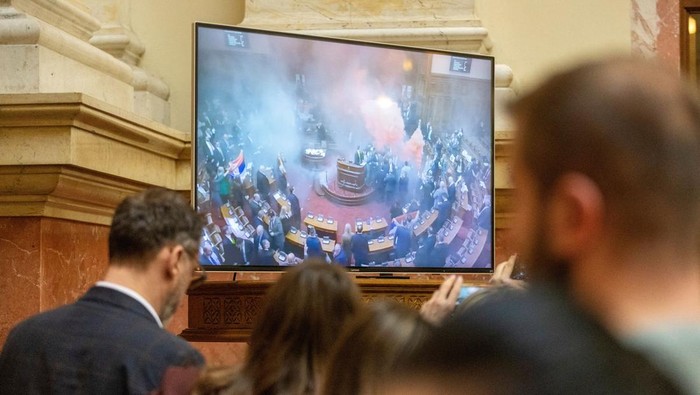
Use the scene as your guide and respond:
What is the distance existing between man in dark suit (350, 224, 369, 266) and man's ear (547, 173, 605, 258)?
13.2ft

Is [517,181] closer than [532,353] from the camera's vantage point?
No

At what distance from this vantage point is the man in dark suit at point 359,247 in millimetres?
4824

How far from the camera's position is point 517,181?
32.7 inches

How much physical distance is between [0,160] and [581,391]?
3905mm

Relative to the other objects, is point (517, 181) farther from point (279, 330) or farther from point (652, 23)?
point (652, 23)

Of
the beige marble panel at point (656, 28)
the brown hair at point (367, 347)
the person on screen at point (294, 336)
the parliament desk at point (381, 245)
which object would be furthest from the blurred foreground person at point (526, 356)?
the beige marble panel at point (656, 28)

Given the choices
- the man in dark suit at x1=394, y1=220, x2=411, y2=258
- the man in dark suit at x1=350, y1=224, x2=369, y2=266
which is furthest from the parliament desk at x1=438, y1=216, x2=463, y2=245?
the man in dark suit at x1=350, y1=224, x2=369, y2=266

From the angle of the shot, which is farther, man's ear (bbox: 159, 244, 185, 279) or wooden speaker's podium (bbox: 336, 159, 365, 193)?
wooden speaker's podium (bbox: 336, 159, 365, 193)

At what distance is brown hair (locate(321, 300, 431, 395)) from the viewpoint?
1201 mm

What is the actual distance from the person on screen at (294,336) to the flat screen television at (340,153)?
252cm

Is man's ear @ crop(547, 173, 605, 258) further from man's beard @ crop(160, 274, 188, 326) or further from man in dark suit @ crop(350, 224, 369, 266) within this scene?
man in dark suit @ crop(350, 224, 369, 266)

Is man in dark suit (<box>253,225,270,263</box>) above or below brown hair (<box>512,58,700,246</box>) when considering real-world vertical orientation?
below

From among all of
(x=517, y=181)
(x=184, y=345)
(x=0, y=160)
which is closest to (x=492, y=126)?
(x=0, y=160)

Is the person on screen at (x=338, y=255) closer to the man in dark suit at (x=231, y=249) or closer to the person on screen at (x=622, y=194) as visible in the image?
the man in dark suit at (x=231, y=249)
